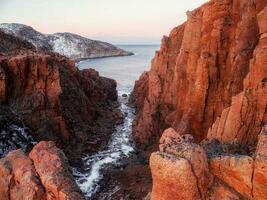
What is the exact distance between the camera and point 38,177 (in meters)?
21.5

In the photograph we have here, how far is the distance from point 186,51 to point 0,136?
21.5 metres

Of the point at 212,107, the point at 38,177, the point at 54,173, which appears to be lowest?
the point at 38,177

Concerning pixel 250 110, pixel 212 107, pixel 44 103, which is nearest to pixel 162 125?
pixel 212 107

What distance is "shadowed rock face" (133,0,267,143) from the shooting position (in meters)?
28.3

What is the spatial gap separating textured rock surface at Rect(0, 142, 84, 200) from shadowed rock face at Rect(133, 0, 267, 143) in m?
10.4

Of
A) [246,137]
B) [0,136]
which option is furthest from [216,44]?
[0,136]

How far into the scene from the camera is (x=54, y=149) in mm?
23672

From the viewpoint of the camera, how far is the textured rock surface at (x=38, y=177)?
2055cm

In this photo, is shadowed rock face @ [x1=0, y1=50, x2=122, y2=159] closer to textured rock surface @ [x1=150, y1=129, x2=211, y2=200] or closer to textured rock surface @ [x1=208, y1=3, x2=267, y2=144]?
textured rock surface @ [x1=208, y1=3, x2=267, y2=144]

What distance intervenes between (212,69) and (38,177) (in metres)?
18.9

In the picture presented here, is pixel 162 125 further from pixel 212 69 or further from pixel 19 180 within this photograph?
pixel 19 180

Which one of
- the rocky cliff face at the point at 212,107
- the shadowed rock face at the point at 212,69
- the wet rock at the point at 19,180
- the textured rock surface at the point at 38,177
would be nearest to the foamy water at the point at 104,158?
the rocky cliff face at the point at 212,107

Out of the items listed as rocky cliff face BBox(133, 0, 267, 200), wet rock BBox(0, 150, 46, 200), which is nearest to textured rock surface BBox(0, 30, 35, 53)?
rocky cliff face BBox(133, 0, 267, 200)

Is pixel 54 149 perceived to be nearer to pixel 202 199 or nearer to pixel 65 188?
pixel 65 188
